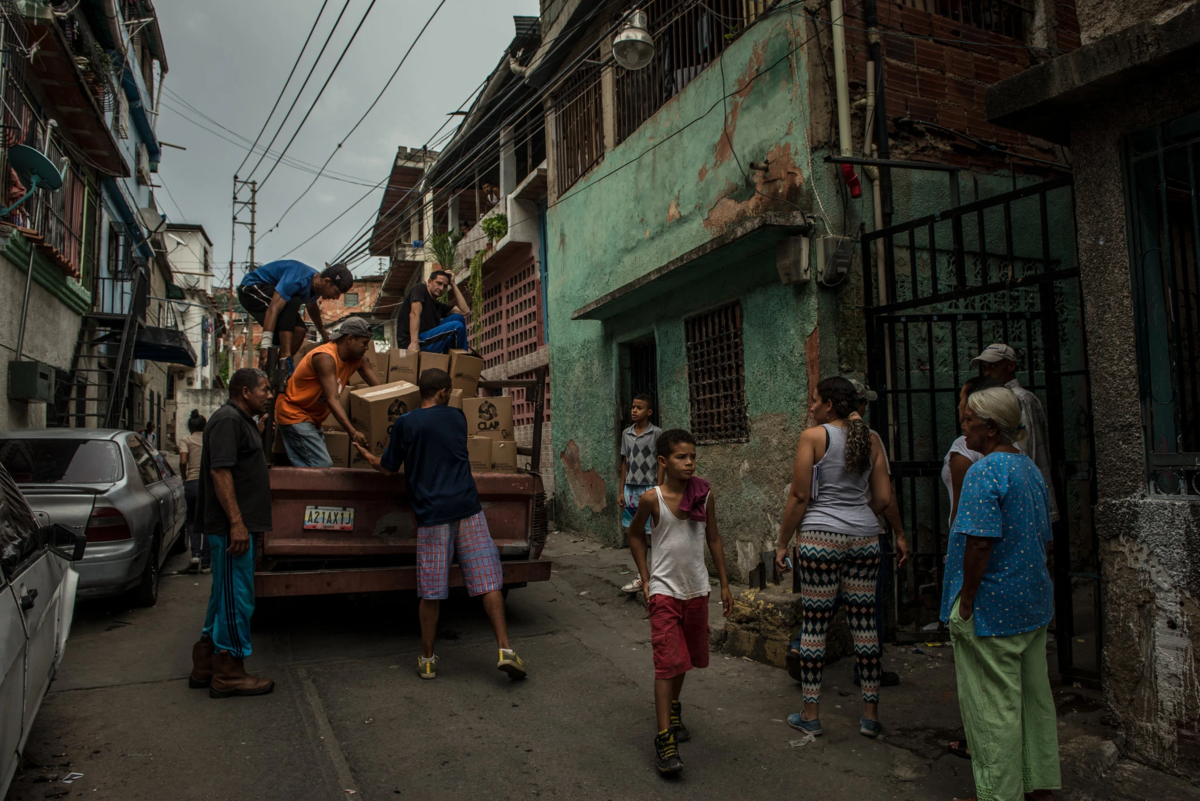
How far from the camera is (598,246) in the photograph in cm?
959

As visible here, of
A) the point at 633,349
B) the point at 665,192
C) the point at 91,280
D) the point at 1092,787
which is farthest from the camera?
the point at 91,280

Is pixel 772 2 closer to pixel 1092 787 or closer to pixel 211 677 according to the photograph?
pixel 1092 787

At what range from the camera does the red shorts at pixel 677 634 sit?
3357 millimetres

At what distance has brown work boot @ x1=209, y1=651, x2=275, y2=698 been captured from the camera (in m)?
4.13

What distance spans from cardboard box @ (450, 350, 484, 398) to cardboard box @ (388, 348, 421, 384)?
303mm

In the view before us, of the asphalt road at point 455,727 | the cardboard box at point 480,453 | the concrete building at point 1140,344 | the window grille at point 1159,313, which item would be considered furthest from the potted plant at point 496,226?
the window grille at point 1159,313

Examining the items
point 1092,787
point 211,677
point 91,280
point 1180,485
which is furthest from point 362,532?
point 91,280

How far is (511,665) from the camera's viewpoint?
4297 mm

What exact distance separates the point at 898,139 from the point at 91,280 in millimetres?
13292

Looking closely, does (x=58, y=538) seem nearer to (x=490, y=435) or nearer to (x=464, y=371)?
(x=490, y=435)

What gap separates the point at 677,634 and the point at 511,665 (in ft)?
4.26

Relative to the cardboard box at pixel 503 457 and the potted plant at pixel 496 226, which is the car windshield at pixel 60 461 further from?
the potted plant at pixel 496 226

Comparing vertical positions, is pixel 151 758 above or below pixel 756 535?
below

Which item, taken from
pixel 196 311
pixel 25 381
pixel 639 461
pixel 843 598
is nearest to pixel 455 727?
pixel 843 598
